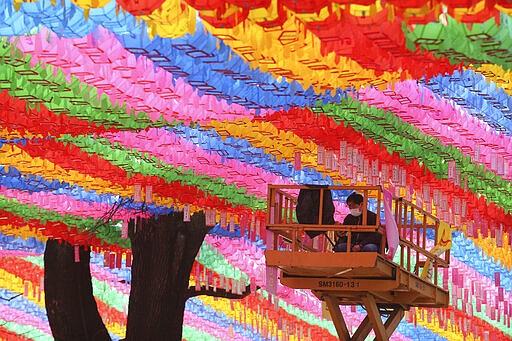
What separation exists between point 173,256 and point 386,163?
6549 millimetres

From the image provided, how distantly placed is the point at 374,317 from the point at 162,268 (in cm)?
842

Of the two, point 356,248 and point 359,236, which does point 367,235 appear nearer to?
point 359,236

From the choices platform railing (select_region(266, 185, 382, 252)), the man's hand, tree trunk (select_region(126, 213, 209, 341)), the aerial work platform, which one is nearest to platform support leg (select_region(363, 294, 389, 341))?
the aerial work platform

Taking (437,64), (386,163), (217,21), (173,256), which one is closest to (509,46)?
(437,64)

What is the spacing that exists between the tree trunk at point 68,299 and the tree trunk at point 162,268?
0.93m

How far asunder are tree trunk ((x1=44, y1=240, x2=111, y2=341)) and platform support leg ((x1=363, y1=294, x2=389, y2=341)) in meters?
9.04

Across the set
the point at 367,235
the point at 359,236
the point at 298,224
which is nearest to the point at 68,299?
the point at 298,224

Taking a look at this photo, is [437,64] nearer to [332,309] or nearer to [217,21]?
[217,21]

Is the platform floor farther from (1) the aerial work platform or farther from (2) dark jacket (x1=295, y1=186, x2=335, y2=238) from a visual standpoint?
(2) dark jacket (x1=295, y1=186, x2=335, y2=238)

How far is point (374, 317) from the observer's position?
505 inches

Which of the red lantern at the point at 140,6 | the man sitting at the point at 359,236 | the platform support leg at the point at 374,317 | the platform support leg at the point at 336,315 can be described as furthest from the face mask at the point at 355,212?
the red lantern at the point at 140,6

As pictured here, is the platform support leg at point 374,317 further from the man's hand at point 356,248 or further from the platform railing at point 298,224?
the man's hand at point 356,248

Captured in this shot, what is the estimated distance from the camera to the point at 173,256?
20750 millimetres

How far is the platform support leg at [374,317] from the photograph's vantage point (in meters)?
12.6
